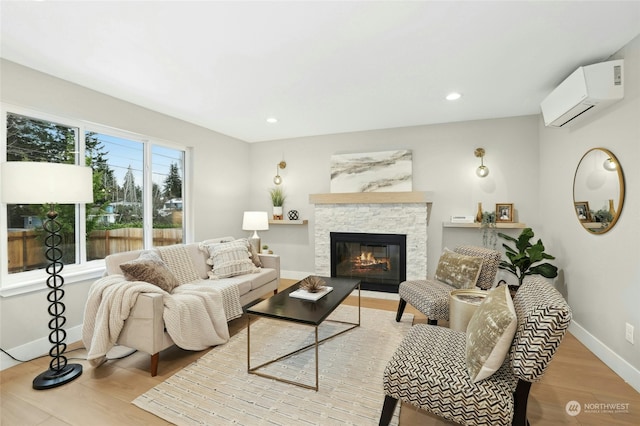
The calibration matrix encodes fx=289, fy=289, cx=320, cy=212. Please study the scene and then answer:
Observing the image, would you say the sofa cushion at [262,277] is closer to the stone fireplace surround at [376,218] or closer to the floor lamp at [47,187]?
the stone fireplace surround at [376,218]

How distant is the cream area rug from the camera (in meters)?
1.76

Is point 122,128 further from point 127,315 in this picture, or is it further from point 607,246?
point 607,246

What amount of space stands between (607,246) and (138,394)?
3.77 meters

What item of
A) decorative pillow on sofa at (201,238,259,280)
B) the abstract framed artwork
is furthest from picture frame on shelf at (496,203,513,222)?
decorative pillow on sofa at (201,238,259,280)

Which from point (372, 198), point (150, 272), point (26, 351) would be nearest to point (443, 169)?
point (372, 198)

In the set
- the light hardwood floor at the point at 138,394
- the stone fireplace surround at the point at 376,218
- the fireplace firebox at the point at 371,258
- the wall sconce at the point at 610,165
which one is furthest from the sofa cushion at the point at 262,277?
the wall sconce at the point at 610,165

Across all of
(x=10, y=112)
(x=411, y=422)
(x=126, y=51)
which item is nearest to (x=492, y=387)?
(x=411, y=422)

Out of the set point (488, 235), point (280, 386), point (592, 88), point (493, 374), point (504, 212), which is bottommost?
point (280, 386)

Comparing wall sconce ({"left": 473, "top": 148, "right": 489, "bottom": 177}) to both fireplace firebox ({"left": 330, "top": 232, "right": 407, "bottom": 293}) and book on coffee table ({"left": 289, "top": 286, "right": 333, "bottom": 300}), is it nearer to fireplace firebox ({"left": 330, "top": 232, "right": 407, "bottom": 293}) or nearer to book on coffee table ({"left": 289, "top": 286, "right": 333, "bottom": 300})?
fireplace firebox ({"left": 330, "top": 232, "right": 407, "bottom": 293})

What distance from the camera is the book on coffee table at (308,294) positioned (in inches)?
98.9

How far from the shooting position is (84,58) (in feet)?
7.69

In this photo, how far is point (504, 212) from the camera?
3.88m

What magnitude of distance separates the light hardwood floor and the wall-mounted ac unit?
2.15 meters

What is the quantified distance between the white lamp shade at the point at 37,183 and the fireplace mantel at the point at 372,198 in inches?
122
